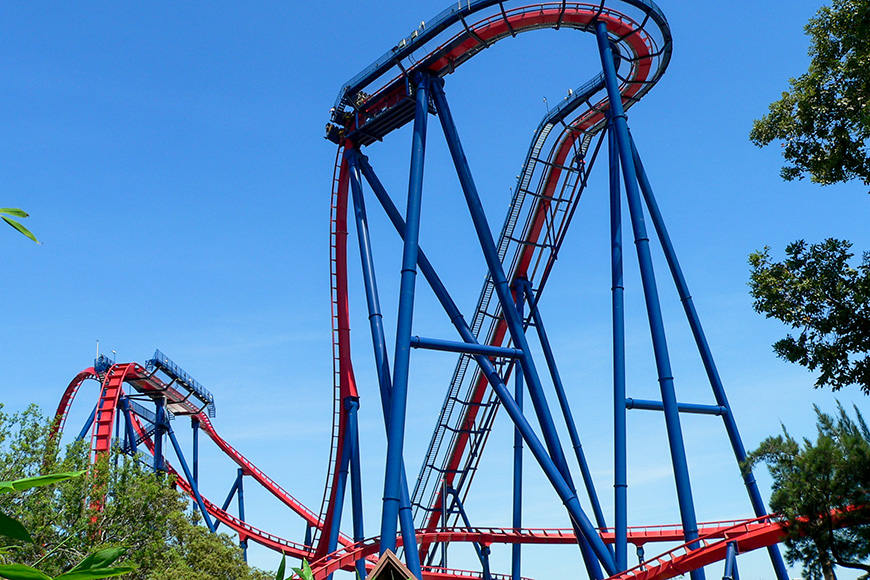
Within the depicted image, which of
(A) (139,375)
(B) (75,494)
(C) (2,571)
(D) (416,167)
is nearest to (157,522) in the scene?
(B) (75,494)

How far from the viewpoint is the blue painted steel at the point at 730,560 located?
10.7 metres

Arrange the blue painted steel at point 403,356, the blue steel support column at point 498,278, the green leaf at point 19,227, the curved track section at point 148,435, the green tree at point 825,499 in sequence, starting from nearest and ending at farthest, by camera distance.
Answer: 1. the green leaf at point 19,227
2. the green tree at point 825,499
3. the blue painted steel at point 403,356
4. the blue steel support column at point 498,278
5. the curved track section at point 148,435

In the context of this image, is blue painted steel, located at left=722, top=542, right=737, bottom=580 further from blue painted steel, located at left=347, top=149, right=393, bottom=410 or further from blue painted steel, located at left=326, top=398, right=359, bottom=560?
blue painted steel, located at left=326, top=398, right=359, bottom=560

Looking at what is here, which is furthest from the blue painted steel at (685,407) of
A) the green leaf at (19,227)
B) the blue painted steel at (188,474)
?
the blue painted steel at (188,474)

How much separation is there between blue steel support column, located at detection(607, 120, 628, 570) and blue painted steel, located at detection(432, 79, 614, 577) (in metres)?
0.44

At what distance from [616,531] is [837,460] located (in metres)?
4.93

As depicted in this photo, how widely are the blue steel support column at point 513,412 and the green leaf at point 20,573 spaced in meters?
11.8

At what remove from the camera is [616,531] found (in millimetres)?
12016

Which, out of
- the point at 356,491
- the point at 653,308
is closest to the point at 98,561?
the point at 653,308

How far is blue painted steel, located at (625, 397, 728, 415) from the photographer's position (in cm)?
1395

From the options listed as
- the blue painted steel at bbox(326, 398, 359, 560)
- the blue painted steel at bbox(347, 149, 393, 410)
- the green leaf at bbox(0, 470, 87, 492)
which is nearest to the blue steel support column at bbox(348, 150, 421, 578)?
the blue painted steel at bbox(347, 149, 393, 410)

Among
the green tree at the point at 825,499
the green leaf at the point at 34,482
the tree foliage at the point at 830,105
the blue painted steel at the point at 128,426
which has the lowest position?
the green leaf at the point at 34,482

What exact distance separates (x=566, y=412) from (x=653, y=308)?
420 centimetres

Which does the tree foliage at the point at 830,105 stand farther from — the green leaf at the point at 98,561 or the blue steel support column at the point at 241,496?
the blue steel support column at the point at 241,496
